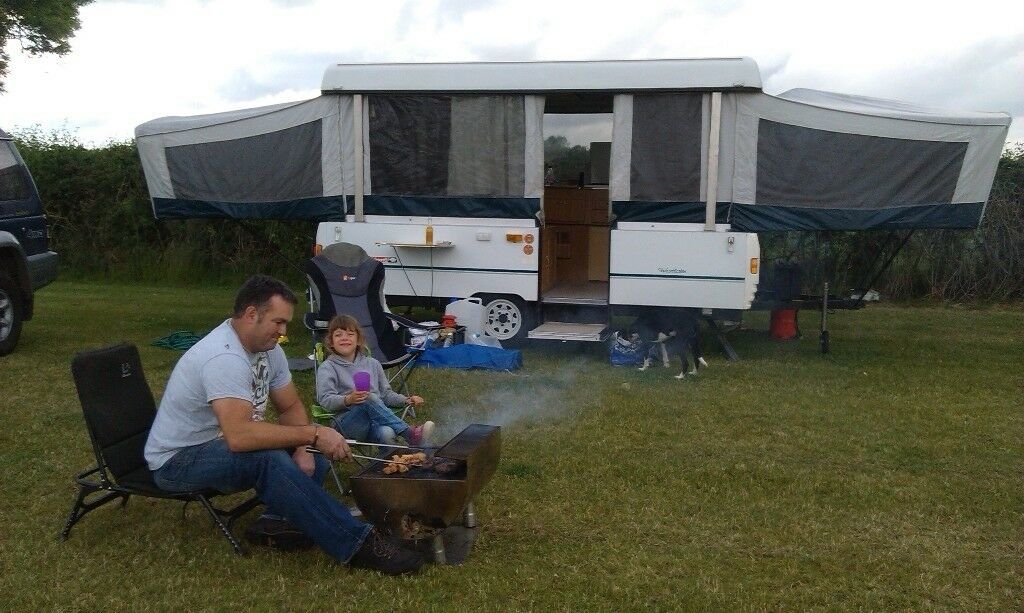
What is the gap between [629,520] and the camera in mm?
4523

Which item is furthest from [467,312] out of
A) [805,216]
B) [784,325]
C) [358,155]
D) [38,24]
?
[38,24]

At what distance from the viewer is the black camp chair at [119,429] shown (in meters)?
4.08

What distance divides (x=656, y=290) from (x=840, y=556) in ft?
15.7

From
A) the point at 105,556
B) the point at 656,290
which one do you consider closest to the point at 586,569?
the point at 105,556

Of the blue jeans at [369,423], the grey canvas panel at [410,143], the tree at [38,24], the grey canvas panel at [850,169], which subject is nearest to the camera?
the blue jeans at [369,423]

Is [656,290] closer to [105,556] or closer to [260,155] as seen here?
[260,155]

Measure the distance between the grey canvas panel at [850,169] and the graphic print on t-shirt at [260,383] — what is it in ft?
18.5

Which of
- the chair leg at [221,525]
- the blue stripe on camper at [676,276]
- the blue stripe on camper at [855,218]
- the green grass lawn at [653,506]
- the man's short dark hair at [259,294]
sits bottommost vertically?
the green grass lawn at [653,506]

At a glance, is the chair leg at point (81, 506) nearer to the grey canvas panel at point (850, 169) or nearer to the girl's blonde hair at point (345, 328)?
the girl's blonde hair at point (345, 328)

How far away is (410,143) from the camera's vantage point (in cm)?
929

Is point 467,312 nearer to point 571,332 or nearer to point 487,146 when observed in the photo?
point 571,332

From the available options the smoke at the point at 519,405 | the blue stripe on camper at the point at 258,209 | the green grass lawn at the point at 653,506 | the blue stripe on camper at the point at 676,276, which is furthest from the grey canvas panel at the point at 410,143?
the smoke at the point at 519,405

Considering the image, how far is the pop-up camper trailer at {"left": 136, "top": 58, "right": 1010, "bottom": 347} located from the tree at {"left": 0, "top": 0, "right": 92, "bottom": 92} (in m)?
9.04

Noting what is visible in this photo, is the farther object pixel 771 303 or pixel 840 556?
pixel 771 303
